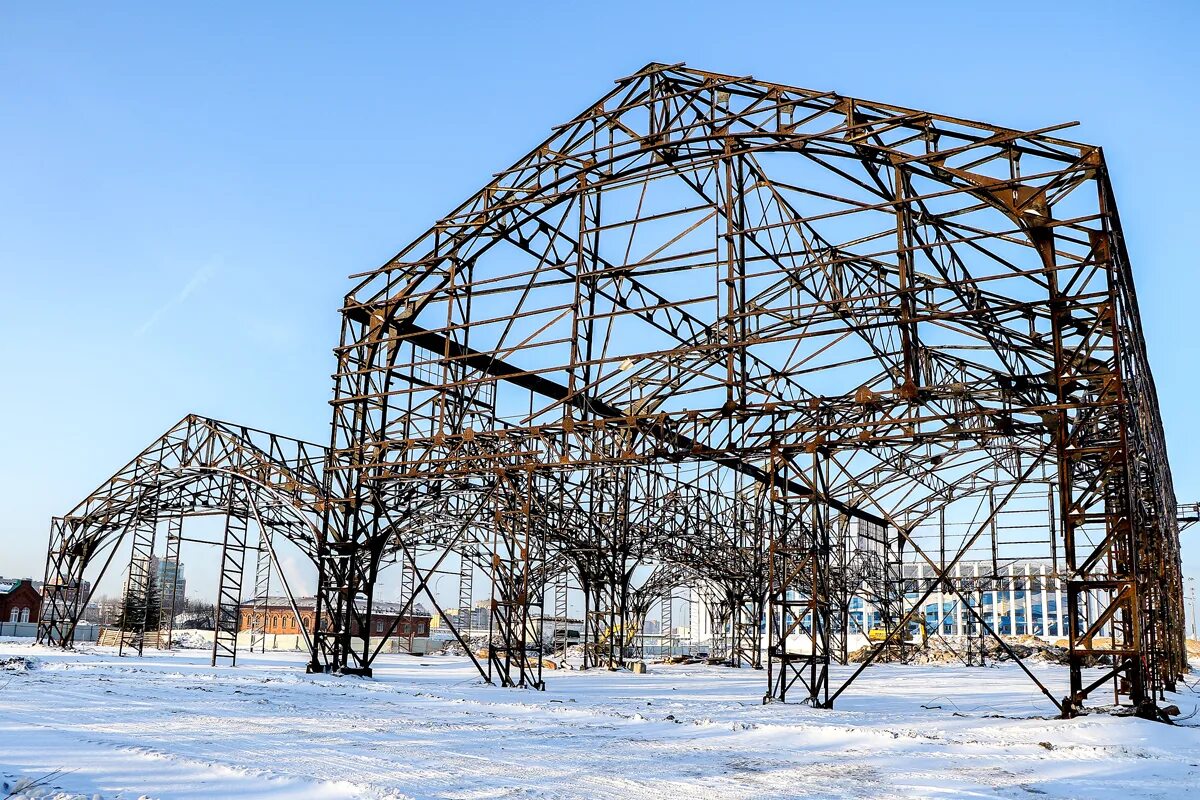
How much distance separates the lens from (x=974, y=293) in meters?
21.0

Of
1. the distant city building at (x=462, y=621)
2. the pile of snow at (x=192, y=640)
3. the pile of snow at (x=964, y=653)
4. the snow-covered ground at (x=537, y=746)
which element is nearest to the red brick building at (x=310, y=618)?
the pile of snow at (x=192, y=640)

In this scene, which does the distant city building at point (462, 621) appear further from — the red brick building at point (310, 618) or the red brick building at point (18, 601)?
the red brick building at point (18, 601)

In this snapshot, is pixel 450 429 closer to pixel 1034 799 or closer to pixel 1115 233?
pixel 1115 233

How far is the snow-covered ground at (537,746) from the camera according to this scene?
9.66 m

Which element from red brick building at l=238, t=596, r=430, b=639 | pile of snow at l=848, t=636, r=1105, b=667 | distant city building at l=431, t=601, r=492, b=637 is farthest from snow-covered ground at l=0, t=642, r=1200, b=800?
distant city building at l=431, t=601, r=492, b=637

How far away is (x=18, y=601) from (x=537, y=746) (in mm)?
62757

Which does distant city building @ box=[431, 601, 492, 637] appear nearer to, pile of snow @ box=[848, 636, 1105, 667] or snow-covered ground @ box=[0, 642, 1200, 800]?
pile of snow @ box=[848, 636, 1105, 667]

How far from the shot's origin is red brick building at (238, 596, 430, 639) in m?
66.8

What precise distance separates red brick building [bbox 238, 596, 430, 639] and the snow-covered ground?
45719 mm

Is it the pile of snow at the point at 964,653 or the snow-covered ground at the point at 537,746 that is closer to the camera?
the snow-covered ground at the point at 537,746

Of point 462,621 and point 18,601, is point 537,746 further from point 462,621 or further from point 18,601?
→ point 462,621

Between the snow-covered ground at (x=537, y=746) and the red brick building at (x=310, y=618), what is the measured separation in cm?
4572

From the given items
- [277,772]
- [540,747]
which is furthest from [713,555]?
[277,772]

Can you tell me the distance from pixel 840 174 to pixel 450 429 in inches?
513
